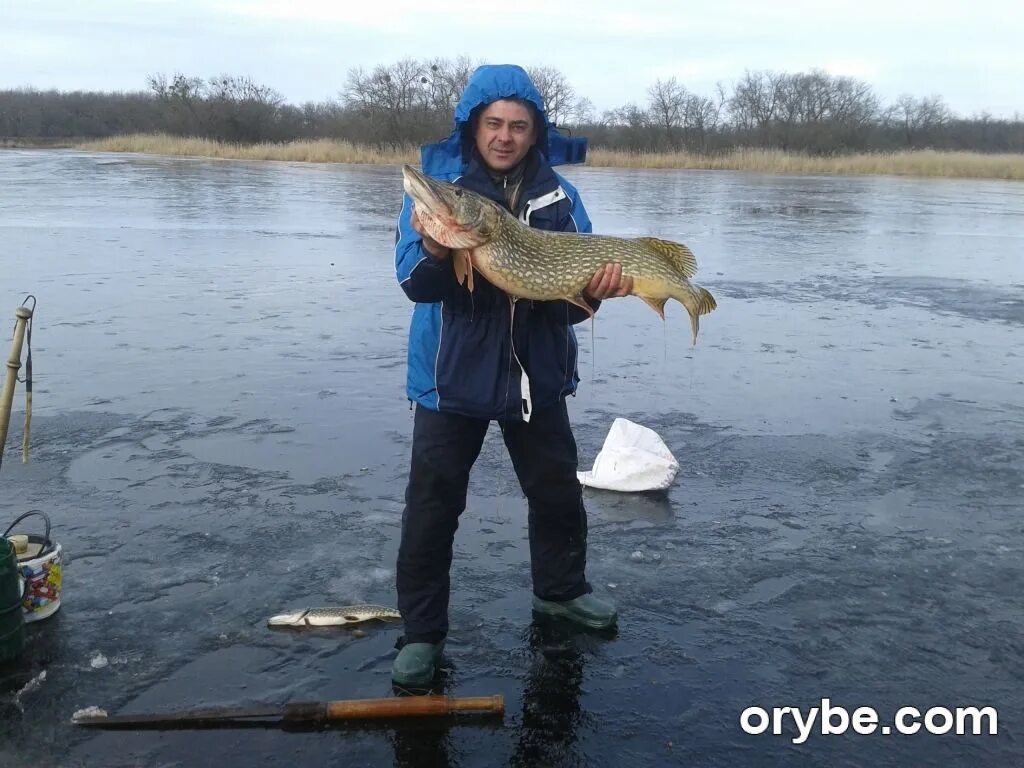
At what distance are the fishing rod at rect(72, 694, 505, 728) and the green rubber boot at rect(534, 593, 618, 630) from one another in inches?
27.6

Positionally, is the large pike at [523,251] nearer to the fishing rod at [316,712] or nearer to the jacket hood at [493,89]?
the jacket hood at [493,89]

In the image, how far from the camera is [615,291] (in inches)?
145

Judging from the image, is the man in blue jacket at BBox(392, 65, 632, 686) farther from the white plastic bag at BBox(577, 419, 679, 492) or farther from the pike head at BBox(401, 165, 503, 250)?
the white plastic bag at BBox(577, 419, 679, 492)

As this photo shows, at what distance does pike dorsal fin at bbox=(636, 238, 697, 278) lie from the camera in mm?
3848

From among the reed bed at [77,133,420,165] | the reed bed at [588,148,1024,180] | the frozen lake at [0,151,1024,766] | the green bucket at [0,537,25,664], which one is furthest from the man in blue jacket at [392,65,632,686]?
the reed bed at [588,148,1024,180]

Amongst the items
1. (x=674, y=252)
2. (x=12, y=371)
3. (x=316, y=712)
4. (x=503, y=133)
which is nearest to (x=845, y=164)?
(x=674, y=252)

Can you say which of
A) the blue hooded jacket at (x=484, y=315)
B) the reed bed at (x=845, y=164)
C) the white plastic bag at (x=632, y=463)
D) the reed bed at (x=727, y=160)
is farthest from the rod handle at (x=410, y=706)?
the reed bed at (x=845, y=164)

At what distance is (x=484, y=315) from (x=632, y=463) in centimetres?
215

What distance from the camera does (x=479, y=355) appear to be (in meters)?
Answer: 3.54

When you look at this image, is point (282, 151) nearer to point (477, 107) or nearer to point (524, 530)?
point (524, 530)

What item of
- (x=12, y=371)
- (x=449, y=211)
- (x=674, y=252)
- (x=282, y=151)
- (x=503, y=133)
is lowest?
(x=12, y=371)

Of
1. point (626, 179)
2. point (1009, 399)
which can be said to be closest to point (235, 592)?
point (1009, 399)

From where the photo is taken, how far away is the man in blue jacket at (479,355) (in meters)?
3.52

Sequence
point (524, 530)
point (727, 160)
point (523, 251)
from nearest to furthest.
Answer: point (523, 251), point (524, 530), point (727, 160)
